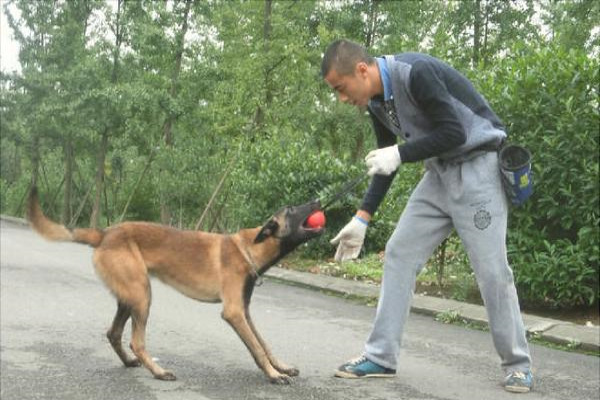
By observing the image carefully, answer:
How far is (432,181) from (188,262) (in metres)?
1.69

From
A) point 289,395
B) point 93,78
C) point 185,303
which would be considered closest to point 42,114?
point 93,78

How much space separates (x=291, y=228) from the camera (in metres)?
4.50

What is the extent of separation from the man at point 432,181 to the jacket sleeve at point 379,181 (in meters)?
0.09

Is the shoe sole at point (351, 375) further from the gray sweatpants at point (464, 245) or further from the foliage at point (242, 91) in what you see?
the foliage at point (242, 91)

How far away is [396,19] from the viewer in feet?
65.7

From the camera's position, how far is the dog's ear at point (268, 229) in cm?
456

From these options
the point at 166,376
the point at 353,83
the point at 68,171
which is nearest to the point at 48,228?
the point at 166,376

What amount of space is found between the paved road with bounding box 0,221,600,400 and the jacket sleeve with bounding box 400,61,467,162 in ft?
4.86

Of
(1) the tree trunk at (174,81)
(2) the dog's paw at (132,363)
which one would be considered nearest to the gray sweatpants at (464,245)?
(2) the dog's paw at (132,363)

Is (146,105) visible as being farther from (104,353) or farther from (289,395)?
(289,395)

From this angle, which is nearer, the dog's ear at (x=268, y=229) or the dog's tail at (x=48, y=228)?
the dog's ear at (x=268, y=229)

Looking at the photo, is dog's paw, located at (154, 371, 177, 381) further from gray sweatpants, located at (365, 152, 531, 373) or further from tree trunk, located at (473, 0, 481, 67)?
tree trunk, located at (473, 0, 481, 67)

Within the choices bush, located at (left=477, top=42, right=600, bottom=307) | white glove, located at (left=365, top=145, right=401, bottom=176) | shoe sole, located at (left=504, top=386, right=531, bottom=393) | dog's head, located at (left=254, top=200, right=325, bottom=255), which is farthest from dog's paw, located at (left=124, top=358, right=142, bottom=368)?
bush, located at (left=477, top=42, right=600, bottom=307)

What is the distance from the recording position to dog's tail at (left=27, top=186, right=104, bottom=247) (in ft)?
15.3
